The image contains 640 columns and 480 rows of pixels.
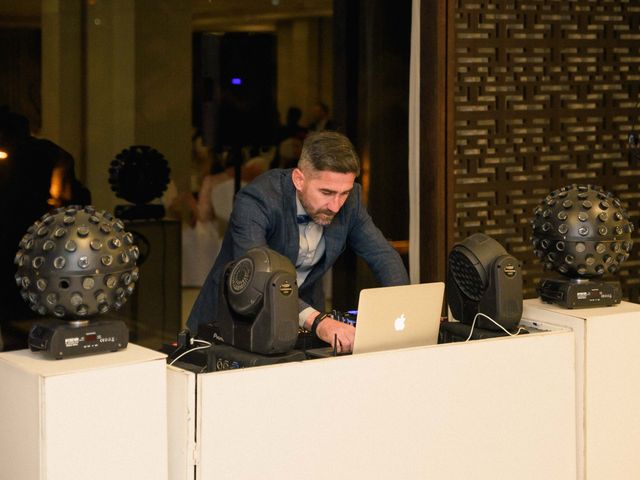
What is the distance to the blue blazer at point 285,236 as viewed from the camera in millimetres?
3404

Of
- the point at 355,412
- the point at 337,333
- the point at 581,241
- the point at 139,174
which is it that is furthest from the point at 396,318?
the point at 139,174

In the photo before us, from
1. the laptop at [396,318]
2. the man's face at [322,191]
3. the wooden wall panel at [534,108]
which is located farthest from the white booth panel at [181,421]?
the wooden wall panel at [534,108]

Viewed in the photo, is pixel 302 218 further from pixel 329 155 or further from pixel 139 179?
pixel 139 179

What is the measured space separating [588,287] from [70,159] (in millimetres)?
2614

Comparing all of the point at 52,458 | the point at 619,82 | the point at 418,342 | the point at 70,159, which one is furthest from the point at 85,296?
the point at 619,82

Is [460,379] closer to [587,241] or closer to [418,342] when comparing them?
[418,342]

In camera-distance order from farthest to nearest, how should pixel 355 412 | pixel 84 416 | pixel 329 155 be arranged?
pixel 329 155
pixel 355 412
pixel 84 416

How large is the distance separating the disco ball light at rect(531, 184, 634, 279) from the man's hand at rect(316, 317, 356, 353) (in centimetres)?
66

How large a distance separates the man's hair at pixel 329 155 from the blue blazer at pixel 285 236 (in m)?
0.16

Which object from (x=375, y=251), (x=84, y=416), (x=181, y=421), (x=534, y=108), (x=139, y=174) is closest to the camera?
(x=84, y=416)

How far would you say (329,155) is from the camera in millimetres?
3373

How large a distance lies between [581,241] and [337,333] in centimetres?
76

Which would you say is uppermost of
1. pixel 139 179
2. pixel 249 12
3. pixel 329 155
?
pixel 249 12

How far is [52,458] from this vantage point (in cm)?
226
